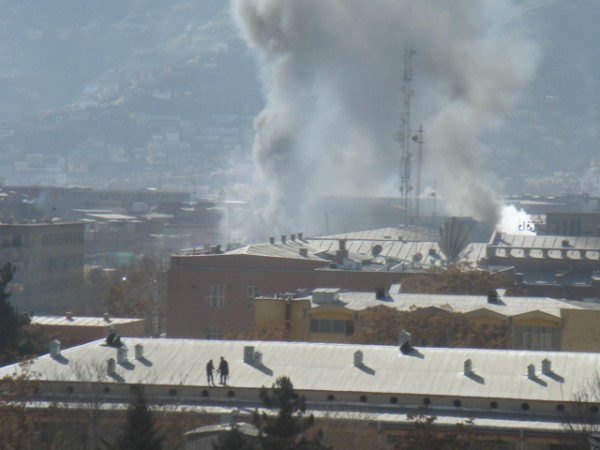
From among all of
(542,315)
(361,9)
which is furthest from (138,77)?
(542,315)

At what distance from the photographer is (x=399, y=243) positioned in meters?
41.1

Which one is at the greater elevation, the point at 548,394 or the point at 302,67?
the point at 302,67

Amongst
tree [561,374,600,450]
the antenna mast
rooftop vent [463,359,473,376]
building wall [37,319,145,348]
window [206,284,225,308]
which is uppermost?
the antenna mast

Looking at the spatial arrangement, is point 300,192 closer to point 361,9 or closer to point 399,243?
point 361,9

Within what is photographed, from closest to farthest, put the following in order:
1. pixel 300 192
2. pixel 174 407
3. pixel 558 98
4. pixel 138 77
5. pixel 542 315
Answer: pixel 174 407, pixel 542 315, pixel 300 192, pixel 558 98, pixel 138 77

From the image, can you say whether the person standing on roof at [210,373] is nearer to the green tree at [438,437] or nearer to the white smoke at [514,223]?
the green tree at [438,437]

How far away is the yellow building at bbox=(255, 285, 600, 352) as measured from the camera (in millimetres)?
22922

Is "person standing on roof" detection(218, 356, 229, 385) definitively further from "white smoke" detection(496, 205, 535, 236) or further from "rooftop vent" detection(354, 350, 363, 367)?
"white smoke" detection(496, 205, 535, 236)

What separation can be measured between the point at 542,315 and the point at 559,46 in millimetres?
153908

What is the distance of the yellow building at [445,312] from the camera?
22922 mm

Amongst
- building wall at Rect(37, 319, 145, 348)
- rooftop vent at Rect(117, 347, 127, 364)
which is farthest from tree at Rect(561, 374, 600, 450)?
building wall at Rect(37, 319, 145, 348)

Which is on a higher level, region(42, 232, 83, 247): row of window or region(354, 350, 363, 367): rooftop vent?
region(354, 350, 363, 367): rooftop vent

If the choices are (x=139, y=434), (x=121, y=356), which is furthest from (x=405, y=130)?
(x=139, y=434)

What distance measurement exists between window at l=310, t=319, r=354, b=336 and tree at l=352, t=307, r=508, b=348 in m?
0.64
